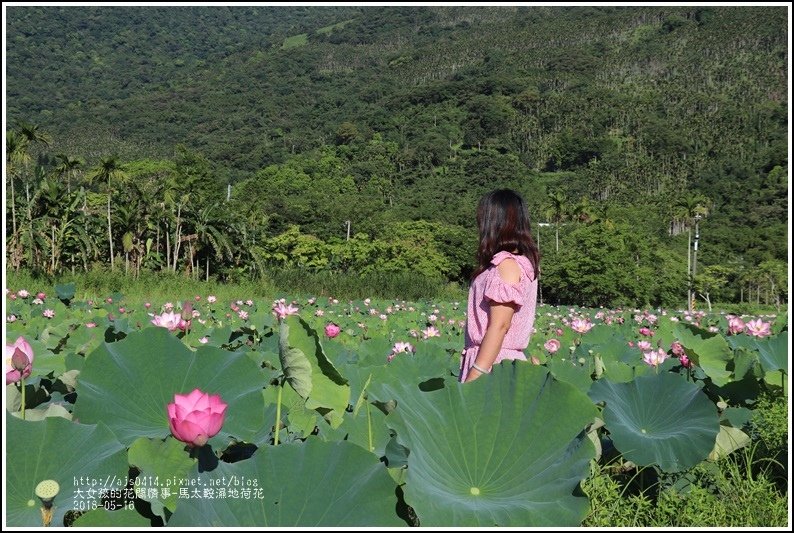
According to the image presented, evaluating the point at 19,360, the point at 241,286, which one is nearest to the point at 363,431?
the point at 19,360

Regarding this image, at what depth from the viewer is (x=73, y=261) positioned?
1731 cm

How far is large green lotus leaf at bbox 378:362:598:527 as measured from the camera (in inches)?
41.7

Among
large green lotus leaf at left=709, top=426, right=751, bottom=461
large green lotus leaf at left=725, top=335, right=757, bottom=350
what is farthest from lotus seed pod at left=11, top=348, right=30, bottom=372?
large green lotus leaf at left=725, top=335, right=757, bottom=350

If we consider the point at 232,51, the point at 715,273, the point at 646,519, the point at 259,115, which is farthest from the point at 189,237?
the point at 232,51

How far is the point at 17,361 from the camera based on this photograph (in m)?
1.25

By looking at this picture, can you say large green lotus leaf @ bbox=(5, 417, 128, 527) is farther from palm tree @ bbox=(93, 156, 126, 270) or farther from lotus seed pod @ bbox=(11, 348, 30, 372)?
palm tree @ bbox=(93, 156, 126, 270)

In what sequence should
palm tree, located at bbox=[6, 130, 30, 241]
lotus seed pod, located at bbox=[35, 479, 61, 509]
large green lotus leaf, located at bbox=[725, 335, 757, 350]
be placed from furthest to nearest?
palm tree, located at bbox=[6, 130, 30, 241], large green lotus leaf, located at bbox=[725, 335, 757, 350], lotus seed pod, located at bbox=[35, 479, 61, 509]

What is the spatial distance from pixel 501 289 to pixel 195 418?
1416mm

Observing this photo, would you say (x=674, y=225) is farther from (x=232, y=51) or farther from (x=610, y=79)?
(x=232, y=51)

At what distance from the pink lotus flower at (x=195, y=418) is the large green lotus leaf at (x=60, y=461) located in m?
0.19

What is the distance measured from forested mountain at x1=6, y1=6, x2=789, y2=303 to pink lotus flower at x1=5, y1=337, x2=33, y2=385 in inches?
625

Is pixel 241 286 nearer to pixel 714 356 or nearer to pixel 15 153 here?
pixel 15 153

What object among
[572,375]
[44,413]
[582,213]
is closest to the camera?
[44,413]

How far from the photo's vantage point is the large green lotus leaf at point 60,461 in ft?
3.42
